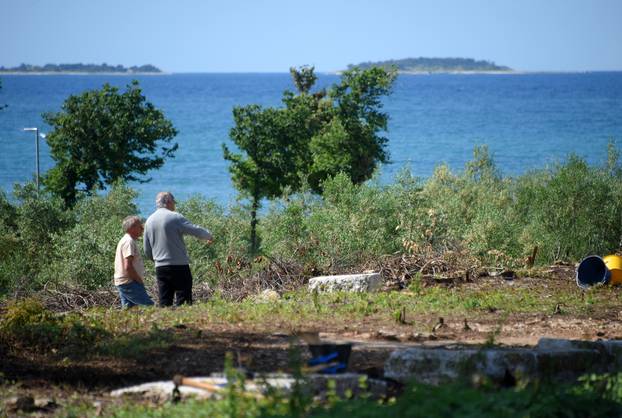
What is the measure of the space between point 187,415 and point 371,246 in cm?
983

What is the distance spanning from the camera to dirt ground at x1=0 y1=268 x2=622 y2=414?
7.17 m

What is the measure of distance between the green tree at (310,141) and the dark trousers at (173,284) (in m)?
25.1

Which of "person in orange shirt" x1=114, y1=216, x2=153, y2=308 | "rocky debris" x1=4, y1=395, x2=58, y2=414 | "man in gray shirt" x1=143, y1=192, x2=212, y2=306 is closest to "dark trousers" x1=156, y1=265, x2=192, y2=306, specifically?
"man in gray shirt" x1=143, y1=192, x2=212, y2=306

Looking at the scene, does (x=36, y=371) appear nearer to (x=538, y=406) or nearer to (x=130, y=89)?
(x=538, y=406)

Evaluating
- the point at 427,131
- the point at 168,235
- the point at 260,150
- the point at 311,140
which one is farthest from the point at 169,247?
the point at 427,131

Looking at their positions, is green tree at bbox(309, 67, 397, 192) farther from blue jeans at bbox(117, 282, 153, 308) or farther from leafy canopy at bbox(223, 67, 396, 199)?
blue jeans at bbox(117, 282, 153, 308)

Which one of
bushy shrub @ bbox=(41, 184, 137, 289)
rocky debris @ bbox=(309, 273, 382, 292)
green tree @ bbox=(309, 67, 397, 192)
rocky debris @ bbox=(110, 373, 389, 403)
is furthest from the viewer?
green tree @ bbox=(309, 67, 397, 192)

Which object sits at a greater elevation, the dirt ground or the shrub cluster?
the dirt ground

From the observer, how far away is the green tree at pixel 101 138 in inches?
1353

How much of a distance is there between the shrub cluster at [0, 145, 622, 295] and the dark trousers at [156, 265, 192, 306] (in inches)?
85.9

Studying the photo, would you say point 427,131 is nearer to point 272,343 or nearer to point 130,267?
point 130,267

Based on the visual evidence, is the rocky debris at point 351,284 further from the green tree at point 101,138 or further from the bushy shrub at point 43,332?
the green tree at point 101,138

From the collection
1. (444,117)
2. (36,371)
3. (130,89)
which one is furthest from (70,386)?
(444,117)

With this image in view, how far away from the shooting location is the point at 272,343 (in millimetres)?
8156
